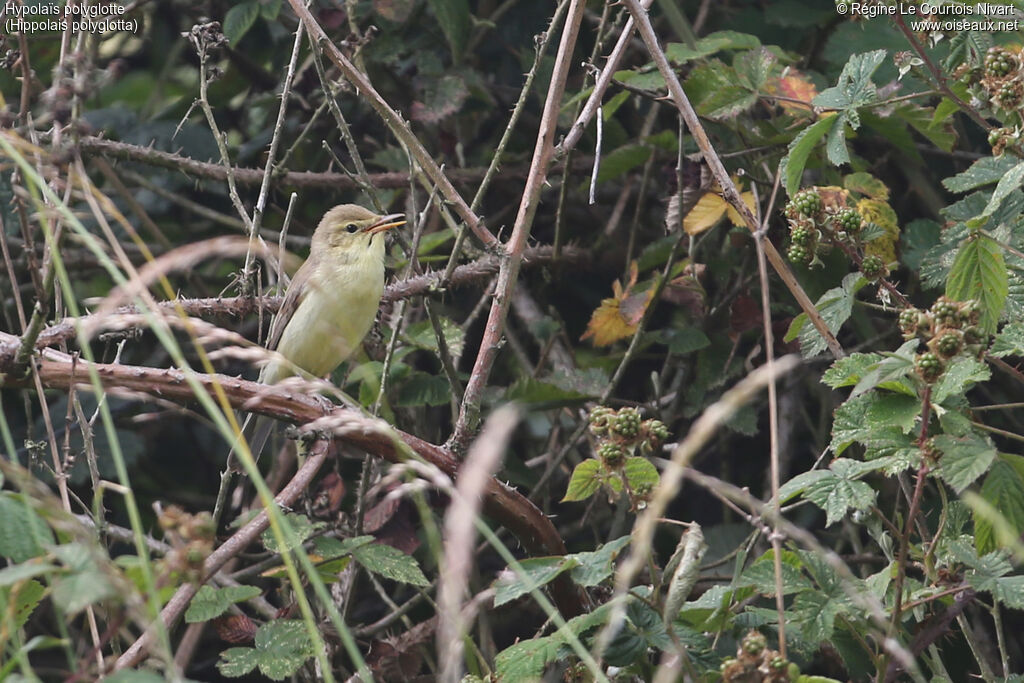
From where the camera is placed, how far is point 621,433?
2.13 metres

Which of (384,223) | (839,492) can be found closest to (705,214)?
(384,223)

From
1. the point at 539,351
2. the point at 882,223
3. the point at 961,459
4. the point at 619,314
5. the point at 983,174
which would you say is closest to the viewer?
the point at 961,459

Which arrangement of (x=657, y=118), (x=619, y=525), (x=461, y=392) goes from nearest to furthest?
(x=461, y=392) → (x=619, y=525) → (x=657, y=118)

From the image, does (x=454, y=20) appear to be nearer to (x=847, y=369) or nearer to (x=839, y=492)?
(x=847, y=369)

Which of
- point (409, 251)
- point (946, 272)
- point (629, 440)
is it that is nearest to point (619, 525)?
point (409, 251)

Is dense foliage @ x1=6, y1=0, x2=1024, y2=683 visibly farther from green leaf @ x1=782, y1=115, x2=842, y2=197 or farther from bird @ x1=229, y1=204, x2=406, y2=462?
bird @ x1=229, y1=204, x2=406, y2=462

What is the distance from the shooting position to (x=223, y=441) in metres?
5.18

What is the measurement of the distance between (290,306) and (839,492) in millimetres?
2624

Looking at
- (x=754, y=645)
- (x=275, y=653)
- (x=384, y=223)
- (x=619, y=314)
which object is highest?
(x=384, y=223)

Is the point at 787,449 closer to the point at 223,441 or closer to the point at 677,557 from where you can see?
the point at 677,557

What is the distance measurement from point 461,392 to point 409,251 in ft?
1.70

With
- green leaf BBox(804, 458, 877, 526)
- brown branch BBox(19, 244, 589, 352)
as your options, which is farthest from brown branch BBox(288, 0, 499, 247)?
green leaf BBox(804, 458, 877, 526)

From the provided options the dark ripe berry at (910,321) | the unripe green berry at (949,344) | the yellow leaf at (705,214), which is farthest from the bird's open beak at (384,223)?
the unripe green berry at (949,344)

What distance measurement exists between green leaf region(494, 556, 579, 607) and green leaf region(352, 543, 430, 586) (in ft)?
2.52
